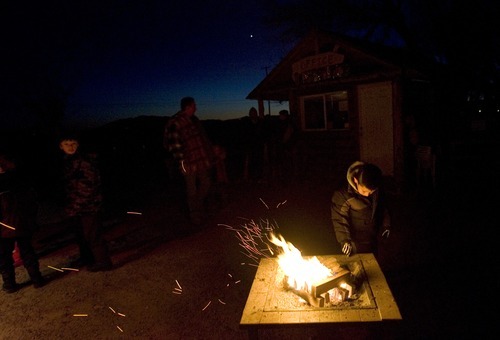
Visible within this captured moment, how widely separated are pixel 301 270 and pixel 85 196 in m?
3.43

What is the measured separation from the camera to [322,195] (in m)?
9.16

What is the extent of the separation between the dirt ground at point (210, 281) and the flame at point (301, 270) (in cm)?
38

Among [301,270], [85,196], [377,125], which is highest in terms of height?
[377,125]

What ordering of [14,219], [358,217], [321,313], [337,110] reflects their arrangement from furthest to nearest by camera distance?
[337,110] < [14,219] < [358,217] < [321,313]

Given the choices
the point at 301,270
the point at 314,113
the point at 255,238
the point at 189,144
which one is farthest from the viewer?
the point at 314,113

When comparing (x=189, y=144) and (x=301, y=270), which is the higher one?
(x=189, y=144)

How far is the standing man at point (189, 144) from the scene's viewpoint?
662 centimetres

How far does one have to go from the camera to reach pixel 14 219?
4.88 meters

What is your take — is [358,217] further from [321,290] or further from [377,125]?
[377,125]

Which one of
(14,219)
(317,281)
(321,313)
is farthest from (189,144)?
(321,313)

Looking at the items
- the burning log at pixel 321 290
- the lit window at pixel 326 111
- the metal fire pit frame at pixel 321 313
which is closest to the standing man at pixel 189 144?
the metal fire pit frame at pixel 321 313

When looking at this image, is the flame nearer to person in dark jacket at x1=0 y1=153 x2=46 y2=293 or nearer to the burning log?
the burning log

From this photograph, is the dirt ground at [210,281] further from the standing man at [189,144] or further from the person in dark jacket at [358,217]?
the standing man at [189,144]

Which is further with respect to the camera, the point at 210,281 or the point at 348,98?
the point at 348,98
